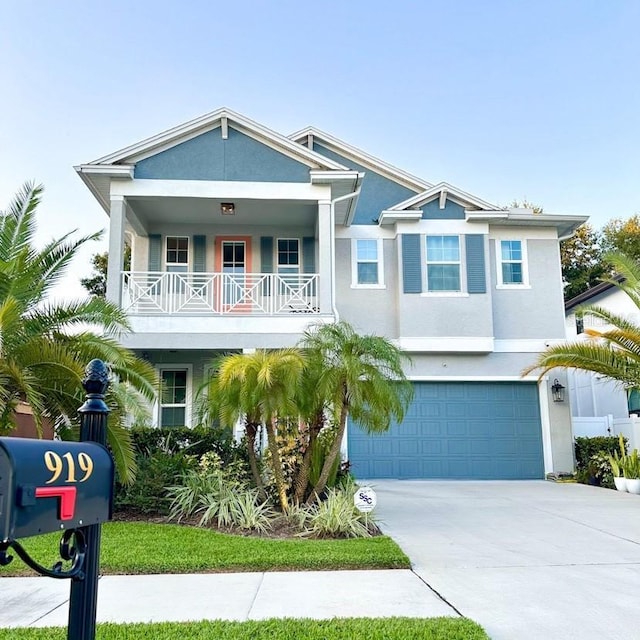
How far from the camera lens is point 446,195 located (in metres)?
15.8

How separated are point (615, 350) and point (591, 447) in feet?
10.5

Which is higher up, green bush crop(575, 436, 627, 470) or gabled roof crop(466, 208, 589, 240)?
gabled roof crop(466, 208, 589, 240)

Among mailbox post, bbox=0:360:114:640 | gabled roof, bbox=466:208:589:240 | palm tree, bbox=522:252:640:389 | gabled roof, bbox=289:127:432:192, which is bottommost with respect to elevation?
mailbox post, bbox=0:360:114:640

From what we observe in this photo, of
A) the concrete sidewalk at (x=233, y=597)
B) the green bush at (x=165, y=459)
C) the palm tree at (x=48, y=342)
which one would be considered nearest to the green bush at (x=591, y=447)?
the green bush at (x=165, y=459)

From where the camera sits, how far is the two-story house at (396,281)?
14.0 m

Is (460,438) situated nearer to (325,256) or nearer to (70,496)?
(325,256)

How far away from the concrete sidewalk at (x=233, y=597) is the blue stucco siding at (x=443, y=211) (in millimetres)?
11069

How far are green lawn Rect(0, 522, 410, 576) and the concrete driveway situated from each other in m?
0.54

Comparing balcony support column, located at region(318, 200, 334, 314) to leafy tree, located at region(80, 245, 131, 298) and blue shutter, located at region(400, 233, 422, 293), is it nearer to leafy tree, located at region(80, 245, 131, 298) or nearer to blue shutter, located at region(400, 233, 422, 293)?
blue shutter, located at region(400, 233, 422, 293)

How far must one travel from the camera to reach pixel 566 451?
15508 millimetres

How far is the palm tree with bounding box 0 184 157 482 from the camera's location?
7598mm

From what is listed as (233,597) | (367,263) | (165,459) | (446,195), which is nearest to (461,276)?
(446,195)

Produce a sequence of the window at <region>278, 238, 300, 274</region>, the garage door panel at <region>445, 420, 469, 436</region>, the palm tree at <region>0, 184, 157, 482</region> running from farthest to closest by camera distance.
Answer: the window at <region>278, 238, 300, 274</region> < the garage door panel at <region>445, 420, 469, 436</region> < the palm tree at <region>0, 184, 157, 482</region>

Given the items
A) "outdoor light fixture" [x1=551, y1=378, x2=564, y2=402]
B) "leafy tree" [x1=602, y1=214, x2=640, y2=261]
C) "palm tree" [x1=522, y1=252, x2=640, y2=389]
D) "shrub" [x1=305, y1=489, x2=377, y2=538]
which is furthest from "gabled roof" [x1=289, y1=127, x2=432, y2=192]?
"leafy tree" [x1=602, y1=214, x2=640, y2=261]
